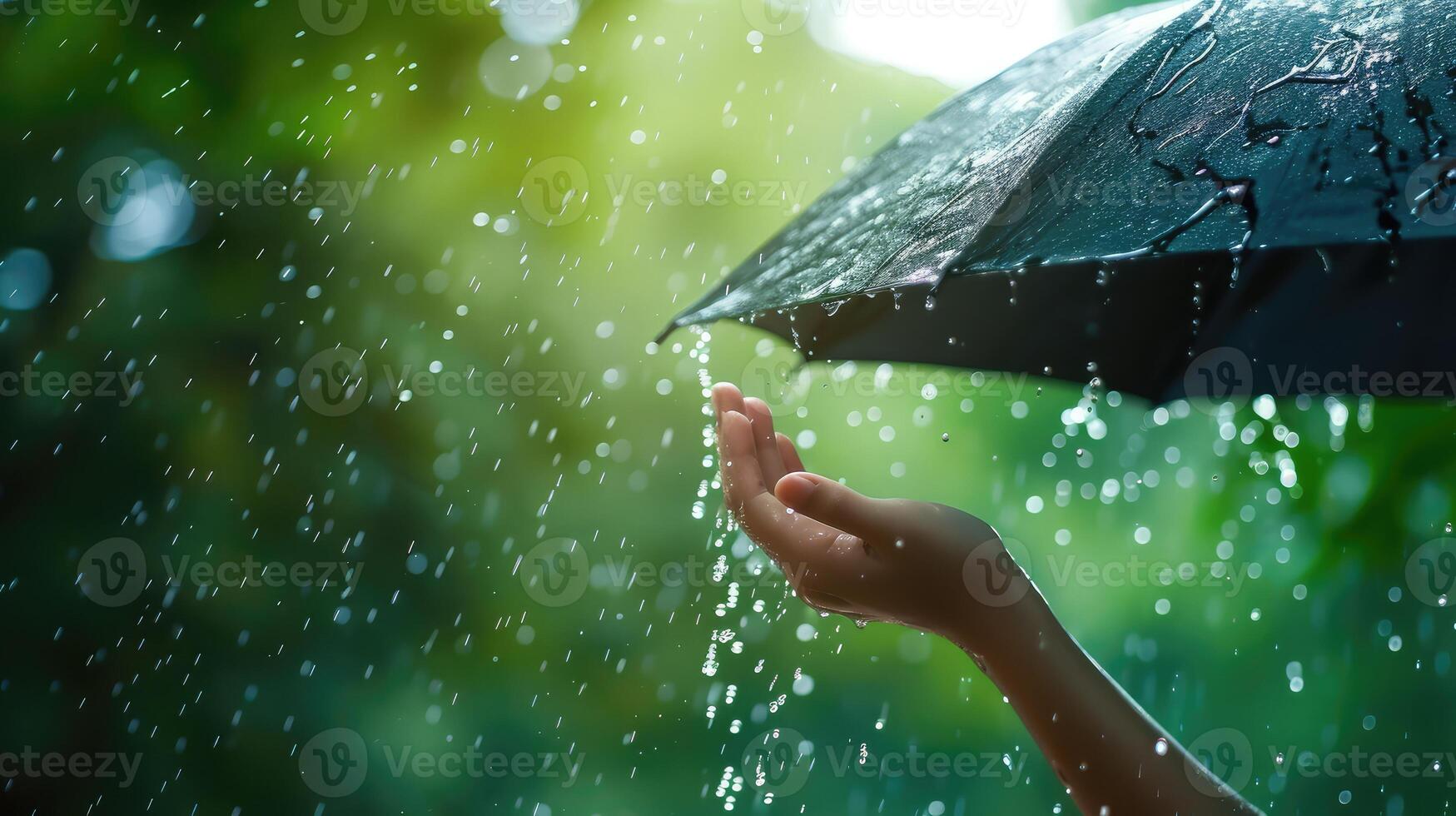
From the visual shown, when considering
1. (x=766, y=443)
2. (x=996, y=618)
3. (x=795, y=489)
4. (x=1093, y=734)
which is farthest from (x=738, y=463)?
(x=1093, y=734)

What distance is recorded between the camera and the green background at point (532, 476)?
4.69 metres

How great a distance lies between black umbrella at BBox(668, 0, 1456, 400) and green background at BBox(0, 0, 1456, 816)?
2.96 metres

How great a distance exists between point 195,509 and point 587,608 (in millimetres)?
2256

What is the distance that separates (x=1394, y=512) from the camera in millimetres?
5887

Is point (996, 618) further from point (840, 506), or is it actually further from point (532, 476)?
point (532, 476)

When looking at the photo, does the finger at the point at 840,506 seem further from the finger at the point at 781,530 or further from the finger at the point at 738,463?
the finger at the point at 738,463

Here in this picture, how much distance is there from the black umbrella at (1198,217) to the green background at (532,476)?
2.96 meters

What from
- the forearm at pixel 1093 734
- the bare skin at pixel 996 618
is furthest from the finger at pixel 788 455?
the forearm at pixel 1093 734

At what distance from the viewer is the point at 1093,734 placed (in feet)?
2.99

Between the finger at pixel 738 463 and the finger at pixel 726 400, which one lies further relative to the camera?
the finger at pixel 726 400

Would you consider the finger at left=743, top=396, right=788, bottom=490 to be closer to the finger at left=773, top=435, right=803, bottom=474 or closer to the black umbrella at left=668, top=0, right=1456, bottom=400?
the finger at left=773, top=435, right=803, bottom=474

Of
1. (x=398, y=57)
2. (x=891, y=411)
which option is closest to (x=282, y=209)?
(x=398, y=57)

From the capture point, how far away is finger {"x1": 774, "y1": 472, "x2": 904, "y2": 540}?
3.21 ft

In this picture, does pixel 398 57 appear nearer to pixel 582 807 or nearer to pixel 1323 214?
pixel 582 807
